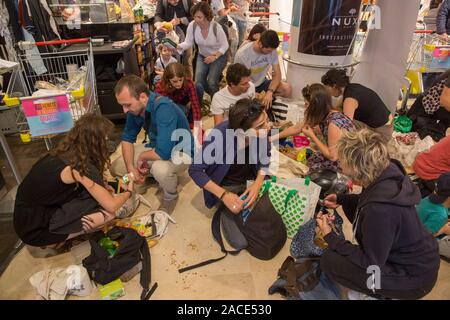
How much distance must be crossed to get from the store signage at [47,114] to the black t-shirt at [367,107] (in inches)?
102

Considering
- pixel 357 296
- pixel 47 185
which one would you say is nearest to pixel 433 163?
pixel 357 296

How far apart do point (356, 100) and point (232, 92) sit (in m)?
1.23

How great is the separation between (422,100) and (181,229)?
11.0ft

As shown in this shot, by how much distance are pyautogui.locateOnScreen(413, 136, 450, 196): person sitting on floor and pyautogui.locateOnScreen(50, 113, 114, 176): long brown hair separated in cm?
245

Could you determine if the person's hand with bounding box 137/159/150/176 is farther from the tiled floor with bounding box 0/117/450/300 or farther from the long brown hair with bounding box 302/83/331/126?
the long brown hair with bounding box 302/83/331/126

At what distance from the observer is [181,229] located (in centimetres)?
278

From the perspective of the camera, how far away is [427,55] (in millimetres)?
4672

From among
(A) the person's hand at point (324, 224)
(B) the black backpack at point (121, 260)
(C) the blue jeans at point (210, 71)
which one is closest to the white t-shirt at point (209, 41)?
(C) the blue jeans at point (210, 71)

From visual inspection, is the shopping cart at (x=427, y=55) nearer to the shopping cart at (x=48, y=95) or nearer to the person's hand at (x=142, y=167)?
the person's hand at (x=142, y=167)

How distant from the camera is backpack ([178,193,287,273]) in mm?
2395

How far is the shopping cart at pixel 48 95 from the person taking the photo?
2656 millimetres

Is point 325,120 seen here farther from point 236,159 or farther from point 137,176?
point 137,176

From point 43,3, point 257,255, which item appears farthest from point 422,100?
point 43,3

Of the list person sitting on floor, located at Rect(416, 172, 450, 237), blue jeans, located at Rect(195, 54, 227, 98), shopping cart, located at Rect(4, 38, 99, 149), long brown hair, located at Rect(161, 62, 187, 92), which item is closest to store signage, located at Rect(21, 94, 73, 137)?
shopping cart, located at Rect(4, 38, 99, 149)
